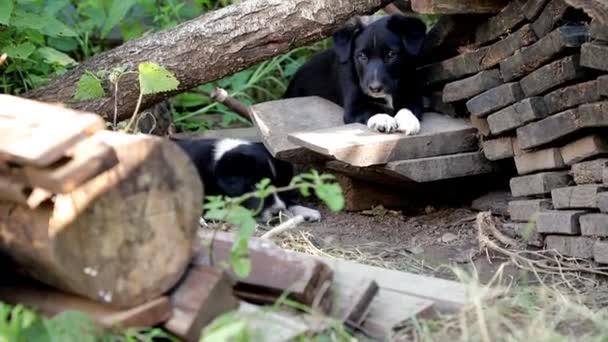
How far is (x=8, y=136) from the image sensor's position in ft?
10.6

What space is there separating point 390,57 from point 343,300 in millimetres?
3135

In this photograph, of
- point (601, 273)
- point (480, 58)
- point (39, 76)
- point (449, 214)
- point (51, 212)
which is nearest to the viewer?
point (51, 212)

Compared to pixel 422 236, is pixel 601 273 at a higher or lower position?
higher

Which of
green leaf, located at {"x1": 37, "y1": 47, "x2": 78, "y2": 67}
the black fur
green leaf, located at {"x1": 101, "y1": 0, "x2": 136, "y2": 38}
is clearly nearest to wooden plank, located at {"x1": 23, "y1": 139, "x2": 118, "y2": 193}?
the black fur

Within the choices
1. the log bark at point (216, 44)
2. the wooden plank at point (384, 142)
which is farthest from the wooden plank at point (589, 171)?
the log bark at point (216, 44)

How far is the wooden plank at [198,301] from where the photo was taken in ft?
10.6

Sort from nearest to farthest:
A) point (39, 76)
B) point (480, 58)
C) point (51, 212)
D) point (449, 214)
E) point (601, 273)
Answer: point (51, 212) → point (601, 273) → point (480, 58) → point (449, 214) → point (39, 76)

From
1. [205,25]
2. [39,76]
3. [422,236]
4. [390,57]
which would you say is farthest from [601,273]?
[39,76]

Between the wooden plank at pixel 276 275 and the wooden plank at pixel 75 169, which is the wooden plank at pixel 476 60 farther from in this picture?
the wooden plank at pixel 75 169

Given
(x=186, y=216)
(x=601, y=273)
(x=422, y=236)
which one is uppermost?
Result: (x=186, y=216)

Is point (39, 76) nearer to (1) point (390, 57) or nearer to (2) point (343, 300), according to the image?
(1) point (390, 57)

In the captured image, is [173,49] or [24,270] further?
[173,49]

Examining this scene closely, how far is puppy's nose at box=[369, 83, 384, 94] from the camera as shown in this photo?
639 cm

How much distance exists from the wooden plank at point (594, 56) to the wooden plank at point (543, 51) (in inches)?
5.5
